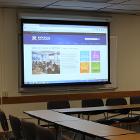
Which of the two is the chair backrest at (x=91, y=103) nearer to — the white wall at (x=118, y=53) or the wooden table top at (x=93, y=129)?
the white wall at (x=118, y=53)

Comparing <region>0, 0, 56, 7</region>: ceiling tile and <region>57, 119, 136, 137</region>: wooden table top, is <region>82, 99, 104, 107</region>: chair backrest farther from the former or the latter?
<region>57, 119, 136, 137</region>: wooden table top

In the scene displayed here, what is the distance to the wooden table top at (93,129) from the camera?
13.6 ft

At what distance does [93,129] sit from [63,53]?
12.1ft

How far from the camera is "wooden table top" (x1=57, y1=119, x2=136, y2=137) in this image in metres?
4.14

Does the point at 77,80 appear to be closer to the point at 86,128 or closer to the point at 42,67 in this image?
the point at 42,67

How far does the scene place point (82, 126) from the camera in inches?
182

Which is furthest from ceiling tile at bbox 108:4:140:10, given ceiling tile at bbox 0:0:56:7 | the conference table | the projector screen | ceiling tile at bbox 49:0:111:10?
the conference table

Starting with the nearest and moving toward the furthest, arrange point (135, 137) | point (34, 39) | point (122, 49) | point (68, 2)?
point (135, 137)
point (68, 2)
point (34, 39)
point (122, 49)

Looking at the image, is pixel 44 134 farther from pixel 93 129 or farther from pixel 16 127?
pixel 16 127

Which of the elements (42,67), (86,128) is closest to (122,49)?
(42,67)

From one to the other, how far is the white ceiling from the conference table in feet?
7.33

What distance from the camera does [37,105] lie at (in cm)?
779

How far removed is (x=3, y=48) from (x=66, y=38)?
1.39m

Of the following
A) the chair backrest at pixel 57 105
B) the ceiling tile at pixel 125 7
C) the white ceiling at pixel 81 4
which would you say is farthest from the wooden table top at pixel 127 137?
the ceiling tile at pixel 125 7
